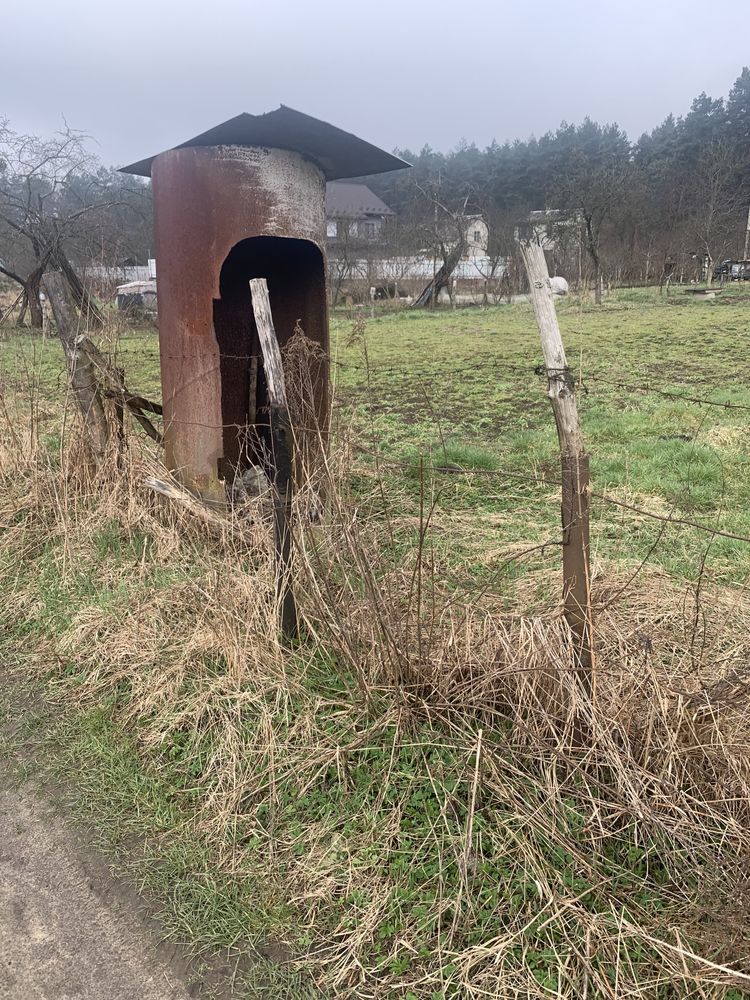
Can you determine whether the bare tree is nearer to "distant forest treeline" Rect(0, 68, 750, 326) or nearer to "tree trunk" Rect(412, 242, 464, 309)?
"distant forest treeline" Rect(0, 68, 750, 326)

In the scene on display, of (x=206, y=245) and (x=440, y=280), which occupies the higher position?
(x=440, y=280)

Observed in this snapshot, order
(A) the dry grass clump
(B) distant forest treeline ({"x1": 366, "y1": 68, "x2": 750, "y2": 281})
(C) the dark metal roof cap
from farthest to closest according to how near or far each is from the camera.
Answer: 1. (B) distant forest treeline ({"x1": 366, "y1": 68, "x2": 750, "y2": 281})
2. (C) the dark metal roof cap
3. (A) the dry grass clump

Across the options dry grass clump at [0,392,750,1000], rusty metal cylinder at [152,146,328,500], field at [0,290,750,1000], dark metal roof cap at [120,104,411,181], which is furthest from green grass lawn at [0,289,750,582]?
dark metal roof cap at [120,104,411,181]

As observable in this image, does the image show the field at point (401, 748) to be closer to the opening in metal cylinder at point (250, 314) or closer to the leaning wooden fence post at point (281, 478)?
the leaning wooden fence post at point (281, 478)

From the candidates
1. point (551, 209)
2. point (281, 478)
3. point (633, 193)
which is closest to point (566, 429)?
point (281, 478)

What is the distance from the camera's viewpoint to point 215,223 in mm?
4258

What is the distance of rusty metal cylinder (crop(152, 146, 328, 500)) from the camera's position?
4.25 meters

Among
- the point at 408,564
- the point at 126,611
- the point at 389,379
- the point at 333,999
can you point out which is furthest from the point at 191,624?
the point at 389,379

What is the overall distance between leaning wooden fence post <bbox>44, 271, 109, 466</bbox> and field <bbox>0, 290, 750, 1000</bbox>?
1.89ft

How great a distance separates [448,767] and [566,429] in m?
1.17

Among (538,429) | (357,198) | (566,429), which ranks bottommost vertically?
(538,429)

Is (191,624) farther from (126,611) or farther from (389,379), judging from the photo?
(389,379)

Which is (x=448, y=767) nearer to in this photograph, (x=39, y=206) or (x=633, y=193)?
(x=39, y=206)

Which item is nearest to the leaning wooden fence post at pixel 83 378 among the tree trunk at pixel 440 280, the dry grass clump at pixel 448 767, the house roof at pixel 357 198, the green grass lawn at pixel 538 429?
the green grass lawn at pixel 538 429
